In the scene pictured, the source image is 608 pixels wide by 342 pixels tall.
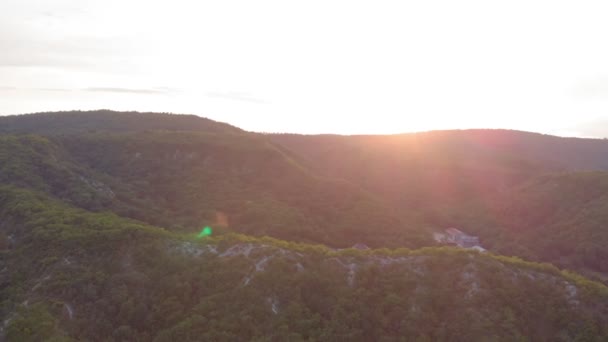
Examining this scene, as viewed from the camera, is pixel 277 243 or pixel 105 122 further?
pixel 105 122

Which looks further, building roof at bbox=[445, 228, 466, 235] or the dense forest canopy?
building roof at bbox=[445, 228, 466, 235]

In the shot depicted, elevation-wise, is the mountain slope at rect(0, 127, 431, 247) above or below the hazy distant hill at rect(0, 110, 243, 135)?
below

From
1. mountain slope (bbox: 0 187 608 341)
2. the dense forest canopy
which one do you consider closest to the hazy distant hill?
the dense forest canopy

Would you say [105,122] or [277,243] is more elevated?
[105,122]

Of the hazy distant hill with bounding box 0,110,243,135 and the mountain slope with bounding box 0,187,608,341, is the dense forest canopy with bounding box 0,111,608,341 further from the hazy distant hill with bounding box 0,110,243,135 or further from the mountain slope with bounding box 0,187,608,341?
the hazy distant hill with bounding box 0,110,243,135

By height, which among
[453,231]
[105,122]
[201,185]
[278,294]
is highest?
[105,122]

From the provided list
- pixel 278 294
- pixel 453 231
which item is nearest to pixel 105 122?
pixel 453 231

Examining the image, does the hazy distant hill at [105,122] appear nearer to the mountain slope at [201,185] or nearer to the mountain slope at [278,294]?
the mountain slope at [201,185]

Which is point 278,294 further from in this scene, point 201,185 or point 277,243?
point 201,185

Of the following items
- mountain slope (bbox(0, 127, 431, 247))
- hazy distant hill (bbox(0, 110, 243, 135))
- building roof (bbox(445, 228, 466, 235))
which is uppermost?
hazy distant hill (bbox(0, 110, 243, 135))

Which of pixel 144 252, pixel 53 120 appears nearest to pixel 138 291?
pixel 144 252
